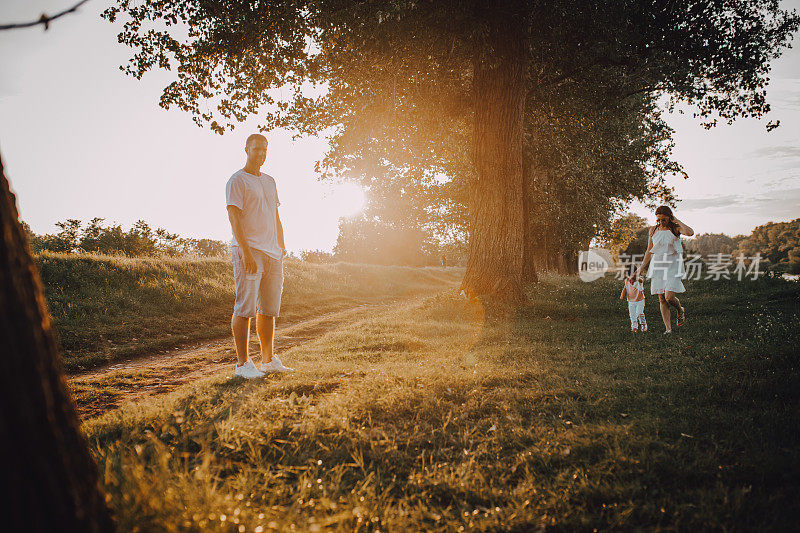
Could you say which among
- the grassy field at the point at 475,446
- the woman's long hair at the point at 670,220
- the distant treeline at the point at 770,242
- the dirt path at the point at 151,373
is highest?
the distant treeline at the point at 770,242

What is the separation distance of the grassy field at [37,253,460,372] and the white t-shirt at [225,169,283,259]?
14.4 ft

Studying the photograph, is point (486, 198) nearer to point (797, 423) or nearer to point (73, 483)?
point (797, 423)

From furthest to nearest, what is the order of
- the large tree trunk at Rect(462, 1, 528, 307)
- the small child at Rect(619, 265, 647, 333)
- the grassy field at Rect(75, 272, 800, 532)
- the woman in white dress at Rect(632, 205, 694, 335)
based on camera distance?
the large tree trunk at Rect(462, 1, 528, 307) < the small child at Rect(619, 265, 647, 333) < the woman in white dress at Rect(632, 205, 694, 335) < the grassy field at Rect(75, 272, 800, 532)

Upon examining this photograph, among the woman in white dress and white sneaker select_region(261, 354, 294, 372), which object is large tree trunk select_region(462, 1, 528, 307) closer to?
the woman in white dress

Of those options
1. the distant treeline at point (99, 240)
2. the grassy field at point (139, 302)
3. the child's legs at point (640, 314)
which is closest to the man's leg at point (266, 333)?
the grassy field at point (139, 302)

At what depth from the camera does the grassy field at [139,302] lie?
808 cm

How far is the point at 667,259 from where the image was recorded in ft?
26.6

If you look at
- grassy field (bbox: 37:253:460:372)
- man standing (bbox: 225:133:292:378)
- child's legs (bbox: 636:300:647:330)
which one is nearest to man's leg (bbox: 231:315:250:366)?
man standing (bbox: 225:133:292:378)

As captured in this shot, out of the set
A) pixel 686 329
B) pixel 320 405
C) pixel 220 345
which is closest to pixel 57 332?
pixel 220 345

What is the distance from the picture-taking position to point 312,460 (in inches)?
110

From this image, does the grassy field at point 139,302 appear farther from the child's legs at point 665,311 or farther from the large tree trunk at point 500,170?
the child's legs at point 665,311

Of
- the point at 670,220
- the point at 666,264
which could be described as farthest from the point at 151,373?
the point at 670,220

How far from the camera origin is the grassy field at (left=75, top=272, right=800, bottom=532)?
213 cm

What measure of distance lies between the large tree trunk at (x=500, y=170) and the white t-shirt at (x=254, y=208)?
634 cm
